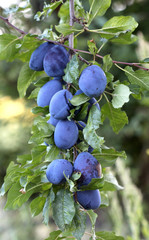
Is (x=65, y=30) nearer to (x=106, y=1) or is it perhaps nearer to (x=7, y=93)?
(x=106, y=1)

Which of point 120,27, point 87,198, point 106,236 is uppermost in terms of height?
point 120,27

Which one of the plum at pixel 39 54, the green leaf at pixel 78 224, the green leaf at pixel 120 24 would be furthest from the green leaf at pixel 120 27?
the green leaf at pixel 78 224

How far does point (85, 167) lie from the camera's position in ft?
1.55

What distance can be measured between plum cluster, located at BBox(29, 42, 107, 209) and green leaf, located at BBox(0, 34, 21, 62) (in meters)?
0.09

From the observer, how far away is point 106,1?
21.4 inches

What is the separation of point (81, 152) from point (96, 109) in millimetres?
77

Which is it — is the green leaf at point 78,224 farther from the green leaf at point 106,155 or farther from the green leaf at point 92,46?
the green leaf at point 92,46

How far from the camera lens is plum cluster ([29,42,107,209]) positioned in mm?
469

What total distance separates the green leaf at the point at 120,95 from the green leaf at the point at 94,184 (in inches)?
4.9

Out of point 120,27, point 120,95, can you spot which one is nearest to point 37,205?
Answer: point 120,95

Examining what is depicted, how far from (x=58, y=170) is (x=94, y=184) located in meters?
0.06

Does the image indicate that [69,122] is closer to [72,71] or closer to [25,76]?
[72,71]

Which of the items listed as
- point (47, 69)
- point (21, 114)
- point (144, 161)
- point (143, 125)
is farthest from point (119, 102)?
point (144, 161)

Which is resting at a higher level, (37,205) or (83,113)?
(83,113)
